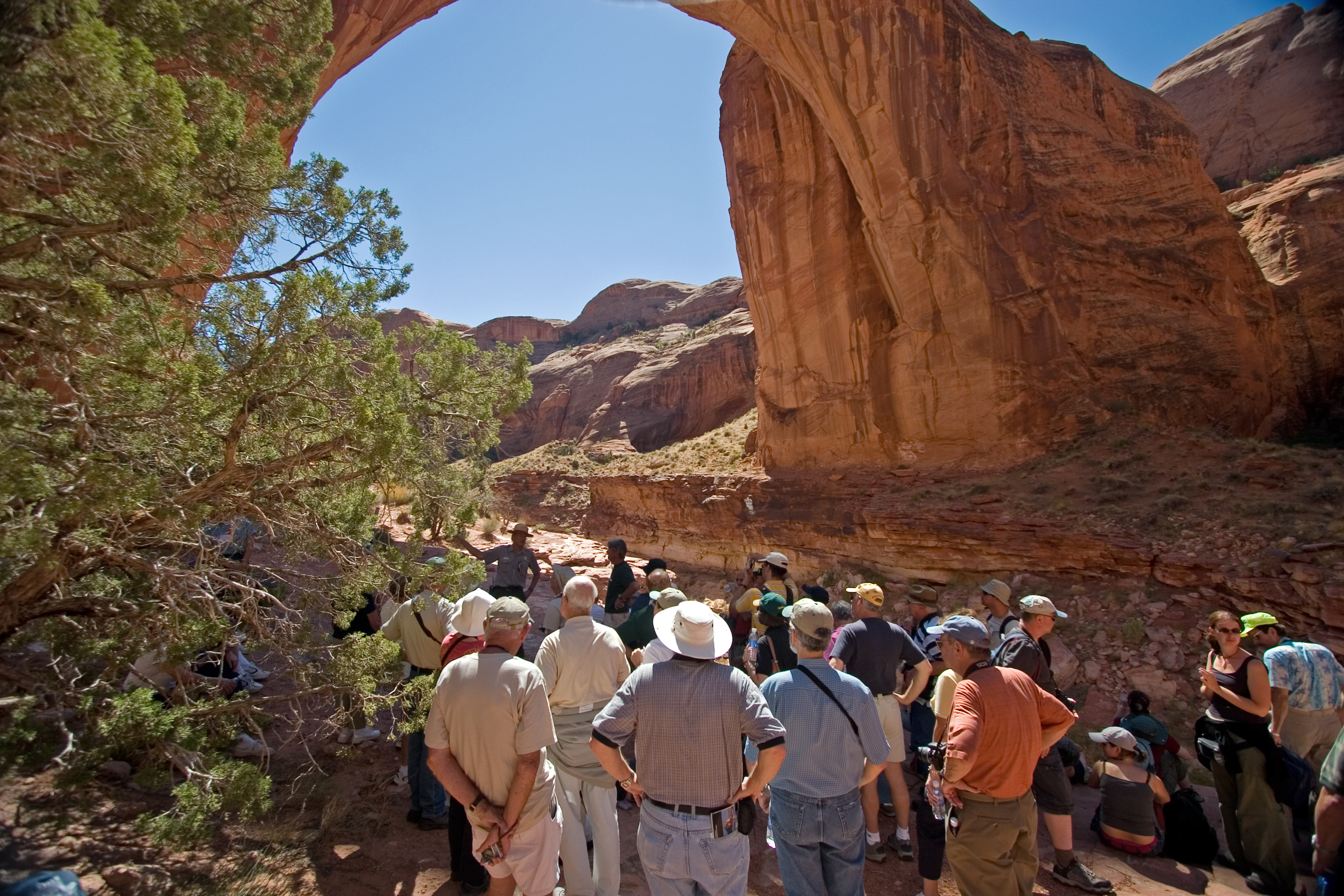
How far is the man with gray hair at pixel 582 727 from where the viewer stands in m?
3.99

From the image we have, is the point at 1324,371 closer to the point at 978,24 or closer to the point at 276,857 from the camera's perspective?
the point at 978,24

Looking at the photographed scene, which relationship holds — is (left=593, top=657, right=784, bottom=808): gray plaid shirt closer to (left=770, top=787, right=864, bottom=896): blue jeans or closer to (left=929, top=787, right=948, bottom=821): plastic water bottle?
(left=770, top=787, right=864, bottom=896): blue jeans

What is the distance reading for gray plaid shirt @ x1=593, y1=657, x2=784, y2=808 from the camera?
9.89 feet

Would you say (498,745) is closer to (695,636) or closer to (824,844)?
(695,636)

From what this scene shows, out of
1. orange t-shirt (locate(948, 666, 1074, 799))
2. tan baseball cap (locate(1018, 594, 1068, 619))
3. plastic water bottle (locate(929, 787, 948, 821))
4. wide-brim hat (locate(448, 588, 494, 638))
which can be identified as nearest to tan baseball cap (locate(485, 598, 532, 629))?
wide-brim hat (locate(448, 588, 494, 638))

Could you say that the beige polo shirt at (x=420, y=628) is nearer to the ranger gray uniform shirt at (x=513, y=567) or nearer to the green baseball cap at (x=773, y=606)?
the ranger gray uniform shirt at (x=513, y=567)

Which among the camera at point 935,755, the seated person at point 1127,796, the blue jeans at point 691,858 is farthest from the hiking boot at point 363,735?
the seated person at point 1127,796

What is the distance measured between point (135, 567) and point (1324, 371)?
22458 mm

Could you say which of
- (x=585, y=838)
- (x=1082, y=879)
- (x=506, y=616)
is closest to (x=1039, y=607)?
(x=1082, y=879)

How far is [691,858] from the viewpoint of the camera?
9.83 feet

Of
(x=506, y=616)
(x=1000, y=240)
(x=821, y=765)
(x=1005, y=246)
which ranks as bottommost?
(x=821, y=765)

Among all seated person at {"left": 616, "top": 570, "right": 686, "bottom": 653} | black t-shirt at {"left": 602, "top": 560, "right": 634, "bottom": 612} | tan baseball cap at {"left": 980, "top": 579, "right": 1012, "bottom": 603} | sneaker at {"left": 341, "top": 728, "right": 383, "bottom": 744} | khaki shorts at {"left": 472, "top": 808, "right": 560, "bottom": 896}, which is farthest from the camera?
black t-shirt at {"left": 602, "top": 560, "right": 634, "bottom": 612}

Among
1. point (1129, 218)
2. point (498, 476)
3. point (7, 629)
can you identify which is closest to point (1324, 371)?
point (1129, 218)

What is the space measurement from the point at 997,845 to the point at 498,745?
2.65m
